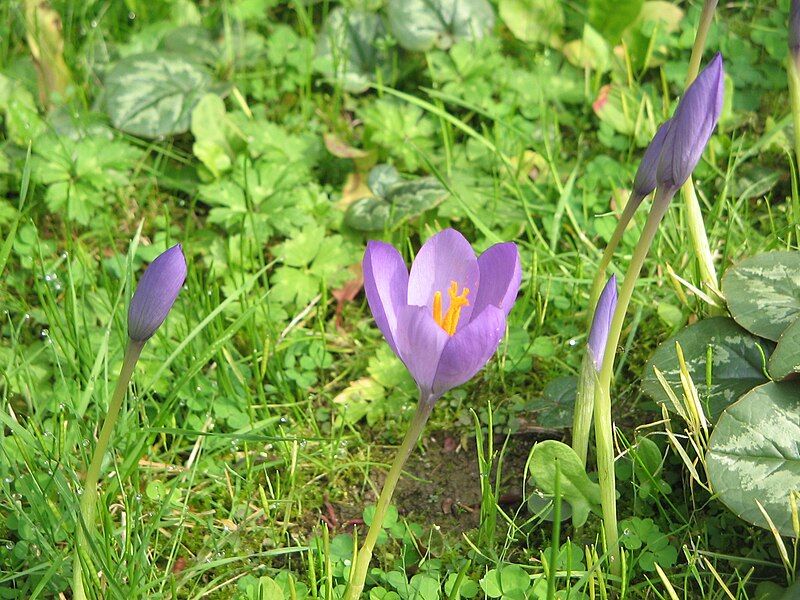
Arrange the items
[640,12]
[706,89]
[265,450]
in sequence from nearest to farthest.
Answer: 1. [706,89]
2. [265,450]
3. [640,12]

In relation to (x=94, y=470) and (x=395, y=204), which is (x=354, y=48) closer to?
(x=395, y=204)

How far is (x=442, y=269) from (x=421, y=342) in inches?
9.1

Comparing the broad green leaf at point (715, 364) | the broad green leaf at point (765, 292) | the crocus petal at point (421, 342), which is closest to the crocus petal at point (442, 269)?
the crocus petal at point (421, 342)

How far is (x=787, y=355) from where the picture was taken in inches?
67.1

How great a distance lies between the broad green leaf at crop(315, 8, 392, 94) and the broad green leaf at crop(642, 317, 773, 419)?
1.42 metres

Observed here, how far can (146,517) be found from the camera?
1.87m

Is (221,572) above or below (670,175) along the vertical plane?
below

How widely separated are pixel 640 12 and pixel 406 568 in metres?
1.91

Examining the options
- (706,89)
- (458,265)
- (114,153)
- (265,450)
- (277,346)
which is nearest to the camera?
(706,89)

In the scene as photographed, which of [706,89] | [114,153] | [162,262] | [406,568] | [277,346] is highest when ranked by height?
[706,89]

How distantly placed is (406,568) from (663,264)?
92 centimetres

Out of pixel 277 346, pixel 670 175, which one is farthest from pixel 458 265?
pixel 277 346

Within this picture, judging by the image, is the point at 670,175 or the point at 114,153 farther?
the point at 114,153

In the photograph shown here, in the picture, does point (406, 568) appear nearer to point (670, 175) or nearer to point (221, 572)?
point (221, 572)
